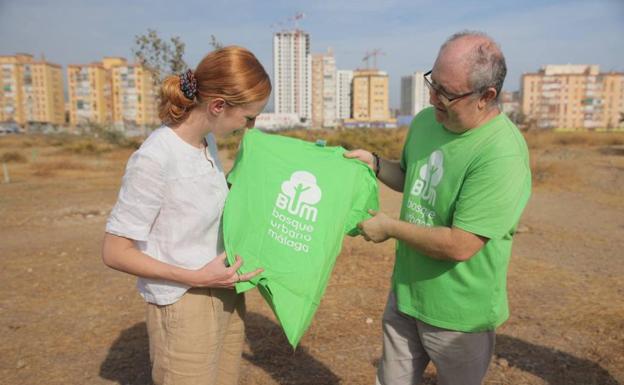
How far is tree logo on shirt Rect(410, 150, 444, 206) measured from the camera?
1936mm

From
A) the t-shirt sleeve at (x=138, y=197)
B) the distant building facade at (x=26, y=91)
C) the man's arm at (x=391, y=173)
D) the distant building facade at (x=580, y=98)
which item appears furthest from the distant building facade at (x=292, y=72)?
the t-shirt sleeve at (x=138, y=197)

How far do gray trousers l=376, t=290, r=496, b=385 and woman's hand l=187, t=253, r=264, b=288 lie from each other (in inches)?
30.3

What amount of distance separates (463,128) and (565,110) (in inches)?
3470

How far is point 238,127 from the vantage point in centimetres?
186

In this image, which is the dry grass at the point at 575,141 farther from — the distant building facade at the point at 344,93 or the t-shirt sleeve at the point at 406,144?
the distant building facade at the point at 344,93

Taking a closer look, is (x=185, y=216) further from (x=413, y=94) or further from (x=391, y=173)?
(x=413, y=94)

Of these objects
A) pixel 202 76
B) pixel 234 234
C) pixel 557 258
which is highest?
pixel 202 76

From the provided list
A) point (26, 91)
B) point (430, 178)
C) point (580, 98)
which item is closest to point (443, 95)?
point (430, 178)

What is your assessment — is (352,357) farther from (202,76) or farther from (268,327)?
A: (202,76)

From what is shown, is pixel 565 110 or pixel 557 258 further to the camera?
pixel 565 110

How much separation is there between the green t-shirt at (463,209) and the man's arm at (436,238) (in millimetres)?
47

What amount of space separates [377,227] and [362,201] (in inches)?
6.2

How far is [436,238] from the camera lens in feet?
5.96

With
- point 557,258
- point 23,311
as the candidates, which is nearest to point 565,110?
point 557,258
